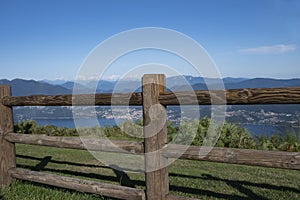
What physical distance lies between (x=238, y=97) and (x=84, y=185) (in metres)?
2.28

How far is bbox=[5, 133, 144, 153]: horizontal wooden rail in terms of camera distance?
382 centimetres

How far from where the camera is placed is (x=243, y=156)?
121 inches

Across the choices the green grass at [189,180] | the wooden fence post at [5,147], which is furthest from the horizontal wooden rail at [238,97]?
the wooden fence post at [5,147]

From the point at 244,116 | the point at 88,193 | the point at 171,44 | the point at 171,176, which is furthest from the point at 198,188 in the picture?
the point at 244,116

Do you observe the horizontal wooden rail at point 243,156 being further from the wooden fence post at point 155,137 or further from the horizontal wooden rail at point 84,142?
the horizontal wooden rail at point 84,142

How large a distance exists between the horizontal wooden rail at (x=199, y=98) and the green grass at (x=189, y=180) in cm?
127

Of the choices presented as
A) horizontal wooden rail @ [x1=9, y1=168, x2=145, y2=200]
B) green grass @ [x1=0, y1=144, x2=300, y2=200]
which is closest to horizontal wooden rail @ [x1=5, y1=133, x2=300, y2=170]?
horizontal wooden rail @ [x1=9, y1=168, x2=145, y2=200]

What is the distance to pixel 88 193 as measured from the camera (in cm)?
442

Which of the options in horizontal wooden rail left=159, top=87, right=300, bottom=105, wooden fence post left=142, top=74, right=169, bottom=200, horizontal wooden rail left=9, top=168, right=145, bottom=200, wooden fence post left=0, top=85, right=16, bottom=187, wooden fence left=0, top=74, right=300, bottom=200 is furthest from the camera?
wooden fence post left=0, top=85, right=16, bottom=187

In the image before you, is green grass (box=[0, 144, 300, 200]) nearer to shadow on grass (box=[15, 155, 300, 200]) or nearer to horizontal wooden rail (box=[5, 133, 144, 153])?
shadow on grass (box=[15, 155, 300, 200])

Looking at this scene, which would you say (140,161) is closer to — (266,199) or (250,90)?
(266,199)

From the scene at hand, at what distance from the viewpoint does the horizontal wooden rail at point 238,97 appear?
2.81 metres

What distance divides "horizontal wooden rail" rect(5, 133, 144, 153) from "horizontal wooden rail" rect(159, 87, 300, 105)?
28.2 inches

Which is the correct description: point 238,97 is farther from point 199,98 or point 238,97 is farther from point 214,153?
point 214,153
